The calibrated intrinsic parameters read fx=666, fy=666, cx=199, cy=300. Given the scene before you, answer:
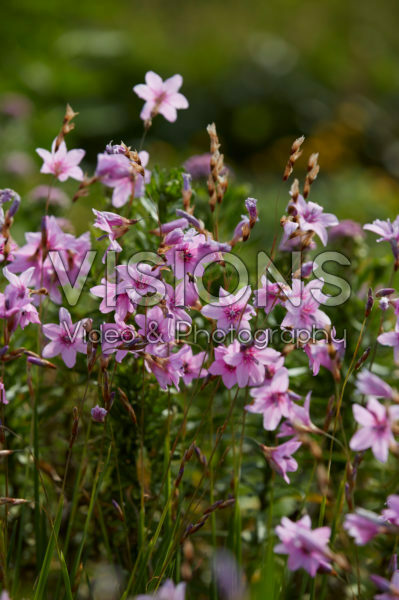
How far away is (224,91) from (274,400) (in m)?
5.01

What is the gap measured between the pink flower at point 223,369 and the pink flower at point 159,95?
39 centimetres

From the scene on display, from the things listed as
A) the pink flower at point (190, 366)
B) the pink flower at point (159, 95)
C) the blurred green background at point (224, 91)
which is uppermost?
the blurred green background at point (224, 91)

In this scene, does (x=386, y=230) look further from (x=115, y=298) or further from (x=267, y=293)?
(x=115, y=298)

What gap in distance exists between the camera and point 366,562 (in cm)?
121

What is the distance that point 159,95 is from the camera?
1.04 meters

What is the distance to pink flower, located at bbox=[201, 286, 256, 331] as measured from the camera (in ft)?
2.78

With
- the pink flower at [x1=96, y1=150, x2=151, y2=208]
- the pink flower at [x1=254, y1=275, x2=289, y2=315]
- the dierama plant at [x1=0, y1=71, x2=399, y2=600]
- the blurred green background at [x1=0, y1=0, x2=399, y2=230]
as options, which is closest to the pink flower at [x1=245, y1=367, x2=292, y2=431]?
the dierama plant at [x1=0, y1=71, x2=399, y2=600]

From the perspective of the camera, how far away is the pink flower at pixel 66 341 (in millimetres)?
906

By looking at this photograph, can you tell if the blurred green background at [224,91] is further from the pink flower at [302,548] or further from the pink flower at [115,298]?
the pink flower at [302,548]

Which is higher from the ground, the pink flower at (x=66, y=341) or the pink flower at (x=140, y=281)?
the pink flower at (x=140, y=281)

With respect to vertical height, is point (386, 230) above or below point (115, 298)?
above

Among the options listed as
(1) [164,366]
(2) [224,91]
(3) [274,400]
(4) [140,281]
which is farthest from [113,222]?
(2) [224,91]

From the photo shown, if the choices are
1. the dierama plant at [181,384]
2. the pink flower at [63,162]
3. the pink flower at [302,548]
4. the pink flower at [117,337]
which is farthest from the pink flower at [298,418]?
the pink flower at [63,162]

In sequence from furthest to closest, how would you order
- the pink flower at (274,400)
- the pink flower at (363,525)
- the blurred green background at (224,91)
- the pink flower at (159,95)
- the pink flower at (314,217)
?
the blurred green background at (224,91)
the pink flower at (159,95)
the pink flower at (314,217)
the pink flower at (274,400)
the pink flower at (363,525)
